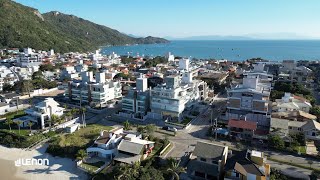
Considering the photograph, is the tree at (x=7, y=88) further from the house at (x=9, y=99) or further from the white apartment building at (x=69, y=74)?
the white apartment building at (x=69, y=74)

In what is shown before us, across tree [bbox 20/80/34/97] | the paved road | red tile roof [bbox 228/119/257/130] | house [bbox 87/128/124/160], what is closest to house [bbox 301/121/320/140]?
the paved road

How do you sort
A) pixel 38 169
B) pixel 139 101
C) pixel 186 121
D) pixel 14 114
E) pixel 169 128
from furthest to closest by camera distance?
1. pixel 14 114
2. pixel 139 101
3. pixel 186 121
4. pixel 169 128
5. pixel 38 169

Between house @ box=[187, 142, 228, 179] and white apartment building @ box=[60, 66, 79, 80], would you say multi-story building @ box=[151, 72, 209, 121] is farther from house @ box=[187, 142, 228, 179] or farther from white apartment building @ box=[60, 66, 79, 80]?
white apartment building @ box=[60, 66, 79, 80]

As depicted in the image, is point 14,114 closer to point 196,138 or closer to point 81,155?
point 81,155

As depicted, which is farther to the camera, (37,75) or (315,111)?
(37,75)

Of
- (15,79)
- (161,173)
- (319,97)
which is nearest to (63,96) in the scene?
(15,79)

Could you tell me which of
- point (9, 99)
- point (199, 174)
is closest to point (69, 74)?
point (9, 99)

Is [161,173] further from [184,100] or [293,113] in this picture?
[293,113]
